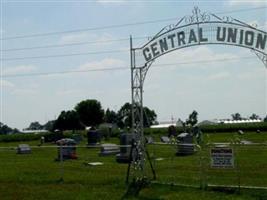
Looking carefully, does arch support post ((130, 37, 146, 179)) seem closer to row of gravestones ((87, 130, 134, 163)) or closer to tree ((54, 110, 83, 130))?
row of gravestones ((87, 130, 134, 163))

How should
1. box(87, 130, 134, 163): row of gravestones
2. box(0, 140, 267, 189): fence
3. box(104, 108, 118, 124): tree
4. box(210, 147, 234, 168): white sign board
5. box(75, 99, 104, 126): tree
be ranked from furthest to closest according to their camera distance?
box(104, 108, 118, 124): tree, box(75, 99, 104, 126): tree, box(87, 130, 134, 163): row of gravestones, box(0, 140, 267, 189): fence, box(210, 147, 234, 168): white sign board

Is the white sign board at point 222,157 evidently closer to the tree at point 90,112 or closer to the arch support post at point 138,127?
the arch support post at point 138,127

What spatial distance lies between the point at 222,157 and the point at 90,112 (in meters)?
110

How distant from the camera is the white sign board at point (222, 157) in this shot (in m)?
15.0

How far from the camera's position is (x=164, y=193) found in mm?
14664

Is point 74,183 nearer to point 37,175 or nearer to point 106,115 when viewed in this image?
point 37,175

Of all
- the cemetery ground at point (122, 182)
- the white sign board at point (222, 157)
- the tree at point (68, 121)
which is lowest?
the cemetery ground at point (122, 182)

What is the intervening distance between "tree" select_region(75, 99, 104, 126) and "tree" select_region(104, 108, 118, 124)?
27.4 feet

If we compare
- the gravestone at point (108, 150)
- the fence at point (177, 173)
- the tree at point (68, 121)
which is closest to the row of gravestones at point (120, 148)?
the gravestone at point (108, 150)

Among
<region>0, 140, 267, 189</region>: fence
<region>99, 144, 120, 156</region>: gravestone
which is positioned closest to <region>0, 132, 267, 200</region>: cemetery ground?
<region>0, 140, 267, 189</region>: fence

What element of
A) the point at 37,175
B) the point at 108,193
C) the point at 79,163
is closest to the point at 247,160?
the point at 79,163

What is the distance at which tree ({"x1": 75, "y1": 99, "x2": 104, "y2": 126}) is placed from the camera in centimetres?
12406

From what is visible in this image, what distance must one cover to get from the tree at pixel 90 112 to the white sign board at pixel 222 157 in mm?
108850

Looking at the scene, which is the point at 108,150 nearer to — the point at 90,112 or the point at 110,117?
the point at 90,112
